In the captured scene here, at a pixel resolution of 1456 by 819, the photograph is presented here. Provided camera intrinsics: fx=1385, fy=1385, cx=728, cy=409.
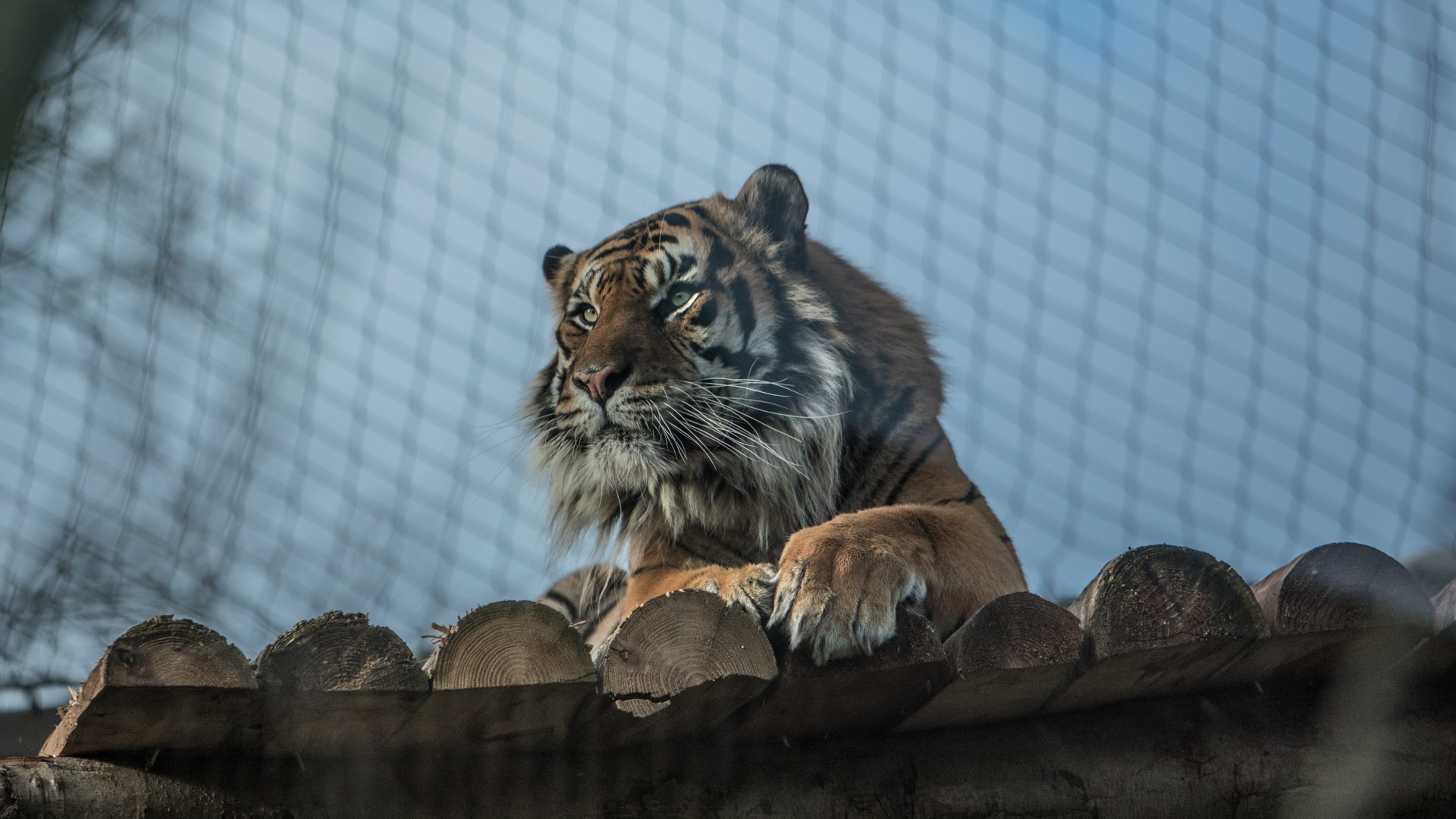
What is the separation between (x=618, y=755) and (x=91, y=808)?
539 mm

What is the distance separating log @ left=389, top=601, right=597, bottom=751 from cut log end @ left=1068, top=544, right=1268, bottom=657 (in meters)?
0.58

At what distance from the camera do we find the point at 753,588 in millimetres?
1693

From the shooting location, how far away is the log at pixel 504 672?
137 centimetres

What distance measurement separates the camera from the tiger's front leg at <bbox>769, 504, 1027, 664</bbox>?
60.7 inches

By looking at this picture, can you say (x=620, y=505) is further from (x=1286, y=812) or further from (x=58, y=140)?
(x=58, y=140)

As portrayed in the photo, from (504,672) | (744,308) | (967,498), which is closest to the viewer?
(504,672)

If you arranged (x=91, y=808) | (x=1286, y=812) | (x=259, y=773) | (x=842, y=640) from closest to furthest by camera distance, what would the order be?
(x=91, y=808) < (x=259, y=773) < (x=842, y=640) < (x=1286, y=812)

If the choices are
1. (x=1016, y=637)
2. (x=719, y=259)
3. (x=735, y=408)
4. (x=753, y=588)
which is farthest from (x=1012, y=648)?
(x=719, y=259)

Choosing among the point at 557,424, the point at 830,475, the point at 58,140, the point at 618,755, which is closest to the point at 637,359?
the point at 557,424

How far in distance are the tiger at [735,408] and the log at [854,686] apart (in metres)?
0.59

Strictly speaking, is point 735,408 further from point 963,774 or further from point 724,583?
point 963,774

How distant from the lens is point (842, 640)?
4.99ft

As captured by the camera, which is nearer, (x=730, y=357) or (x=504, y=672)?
(x=504, y=672)

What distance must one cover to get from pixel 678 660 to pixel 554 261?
159 centimetres
